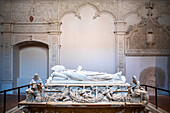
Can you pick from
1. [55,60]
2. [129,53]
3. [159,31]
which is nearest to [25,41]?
[55,60]

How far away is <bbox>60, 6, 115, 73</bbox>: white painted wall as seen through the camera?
249 inches

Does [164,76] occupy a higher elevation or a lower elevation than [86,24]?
lower

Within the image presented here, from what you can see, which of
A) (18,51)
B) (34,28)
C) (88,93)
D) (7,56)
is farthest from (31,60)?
(88,93)

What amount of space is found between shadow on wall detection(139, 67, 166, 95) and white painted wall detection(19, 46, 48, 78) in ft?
13.2

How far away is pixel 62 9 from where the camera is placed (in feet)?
21.0

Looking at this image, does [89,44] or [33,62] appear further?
[33,62]

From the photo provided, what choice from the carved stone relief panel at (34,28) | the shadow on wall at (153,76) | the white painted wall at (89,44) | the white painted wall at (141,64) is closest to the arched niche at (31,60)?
the carved stone relief panel at (34,28)

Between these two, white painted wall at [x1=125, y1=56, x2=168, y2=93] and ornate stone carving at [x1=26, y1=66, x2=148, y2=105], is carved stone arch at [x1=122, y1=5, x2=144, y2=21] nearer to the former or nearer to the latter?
white painted wall at [x1=125, y1=56, x2=168, y2=93]

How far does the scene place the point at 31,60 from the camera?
674cm

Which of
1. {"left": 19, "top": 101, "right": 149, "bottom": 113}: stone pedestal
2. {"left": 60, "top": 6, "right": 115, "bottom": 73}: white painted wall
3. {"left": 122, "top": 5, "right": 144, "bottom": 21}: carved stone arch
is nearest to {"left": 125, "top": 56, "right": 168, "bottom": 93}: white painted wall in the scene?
{"left": 60, "top": 6, "right": 115, "bottom": 73}: white painted wall

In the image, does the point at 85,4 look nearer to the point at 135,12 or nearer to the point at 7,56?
the point at 135,12

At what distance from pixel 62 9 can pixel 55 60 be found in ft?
6.89

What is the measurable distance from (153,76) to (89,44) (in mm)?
2836

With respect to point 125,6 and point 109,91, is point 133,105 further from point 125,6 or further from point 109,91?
point 125,6
